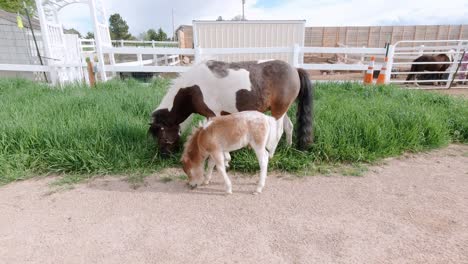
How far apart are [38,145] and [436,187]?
524cm

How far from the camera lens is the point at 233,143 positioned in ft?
9.12

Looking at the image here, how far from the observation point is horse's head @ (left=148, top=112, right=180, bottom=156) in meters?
3.45

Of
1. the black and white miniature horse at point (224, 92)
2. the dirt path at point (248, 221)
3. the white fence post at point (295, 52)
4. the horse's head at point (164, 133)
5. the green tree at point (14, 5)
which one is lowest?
the dirt path at point (248, 221)

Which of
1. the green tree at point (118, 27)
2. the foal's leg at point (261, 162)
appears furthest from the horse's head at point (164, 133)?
the green tree at point (118, 27)

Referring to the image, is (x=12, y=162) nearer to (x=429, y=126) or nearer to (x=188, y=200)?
(x=188, y=200)

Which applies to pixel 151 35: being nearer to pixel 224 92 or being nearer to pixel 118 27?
pixel 118 27

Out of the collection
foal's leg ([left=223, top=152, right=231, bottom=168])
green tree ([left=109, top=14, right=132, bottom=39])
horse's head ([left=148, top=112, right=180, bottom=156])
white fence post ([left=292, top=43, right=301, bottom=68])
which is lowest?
foal's leg ([left=223, top=152, right=231, bottom=168])

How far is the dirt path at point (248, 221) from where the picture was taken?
2.06 metres

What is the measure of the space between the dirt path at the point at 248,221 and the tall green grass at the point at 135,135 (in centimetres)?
34

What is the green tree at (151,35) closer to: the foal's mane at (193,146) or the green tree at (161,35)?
the green tree at (161,35)

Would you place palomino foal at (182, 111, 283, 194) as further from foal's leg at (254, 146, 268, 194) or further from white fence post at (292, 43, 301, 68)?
white fence post at (292, 43, 301, 68)

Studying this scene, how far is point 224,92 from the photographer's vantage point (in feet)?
10.7

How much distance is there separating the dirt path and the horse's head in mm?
528

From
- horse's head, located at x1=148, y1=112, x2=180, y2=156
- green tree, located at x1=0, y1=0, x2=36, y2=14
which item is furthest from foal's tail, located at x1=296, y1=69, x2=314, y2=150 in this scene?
green tree, located at x1=0, y1=0, x2=36, y2=14
